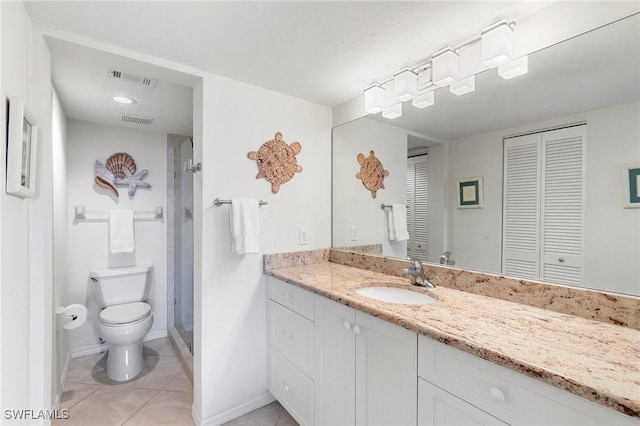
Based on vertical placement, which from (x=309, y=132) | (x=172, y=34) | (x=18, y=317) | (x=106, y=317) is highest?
(x=172, y=34)

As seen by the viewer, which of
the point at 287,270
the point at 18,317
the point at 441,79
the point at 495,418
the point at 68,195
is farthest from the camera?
the point at 68,195

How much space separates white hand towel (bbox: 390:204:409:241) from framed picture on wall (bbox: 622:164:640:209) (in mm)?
947

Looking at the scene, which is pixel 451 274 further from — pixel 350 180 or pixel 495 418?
pixel 350 180

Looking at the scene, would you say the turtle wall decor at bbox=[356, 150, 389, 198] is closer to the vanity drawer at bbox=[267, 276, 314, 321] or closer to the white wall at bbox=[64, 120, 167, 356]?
the vanity drawer at bbox=[267, 276, 314, 321]

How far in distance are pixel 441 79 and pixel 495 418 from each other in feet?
4.48

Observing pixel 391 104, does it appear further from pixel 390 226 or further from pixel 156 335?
pixel 156 335

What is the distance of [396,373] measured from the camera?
1077 mm

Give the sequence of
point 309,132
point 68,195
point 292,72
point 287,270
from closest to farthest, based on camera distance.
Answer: point 292,72 < point 287,270 < point 309,132 < point 68,195

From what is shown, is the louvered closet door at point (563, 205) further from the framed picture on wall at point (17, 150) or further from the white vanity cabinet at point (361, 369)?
the framed picture on wall at point (17, 150)

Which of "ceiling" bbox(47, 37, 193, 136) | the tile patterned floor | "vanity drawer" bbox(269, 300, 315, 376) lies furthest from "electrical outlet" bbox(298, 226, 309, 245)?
the tile patterned floor

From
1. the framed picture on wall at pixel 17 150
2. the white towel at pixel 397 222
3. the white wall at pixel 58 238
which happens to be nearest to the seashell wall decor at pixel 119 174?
the white wall at pixel 58 238

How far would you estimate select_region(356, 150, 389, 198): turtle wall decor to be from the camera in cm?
→ 198

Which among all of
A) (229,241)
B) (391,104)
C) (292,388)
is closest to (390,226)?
(391,104)

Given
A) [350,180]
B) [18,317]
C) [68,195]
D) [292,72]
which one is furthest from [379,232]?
[68,195]
